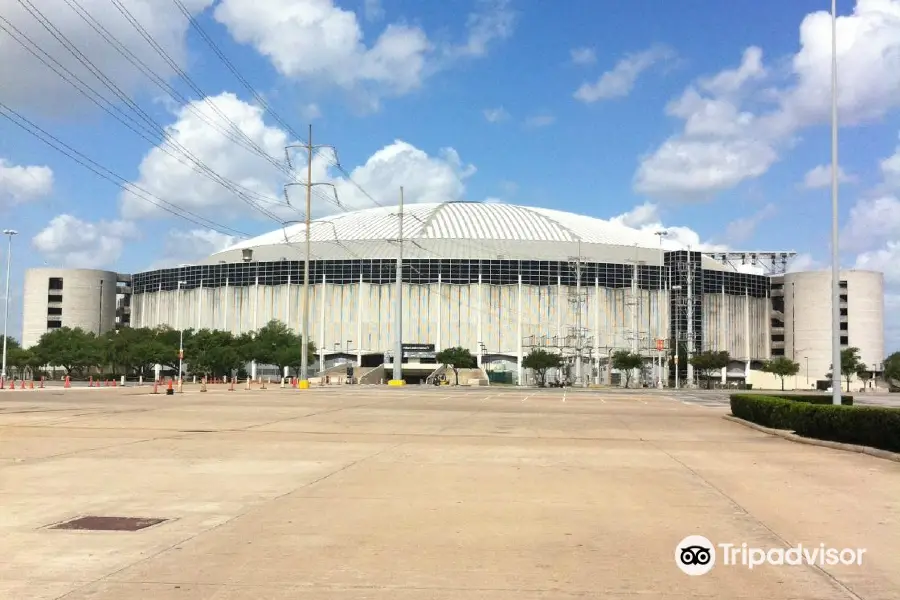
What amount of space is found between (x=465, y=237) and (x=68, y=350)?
59.8m

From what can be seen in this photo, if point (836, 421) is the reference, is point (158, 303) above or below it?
above

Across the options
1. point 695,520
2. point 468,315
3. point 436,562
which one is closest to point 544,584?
point 436,562

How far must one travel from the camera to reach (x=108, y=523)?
9.30 m

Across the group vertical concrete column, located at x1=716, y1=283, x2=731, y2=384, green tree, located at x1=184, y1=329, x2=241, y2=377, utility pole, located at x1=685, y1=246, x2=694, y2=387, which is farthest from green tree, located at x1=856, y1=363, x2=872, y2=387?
A: green tree, located at x1=184, y1=329, x2=241, y2=377

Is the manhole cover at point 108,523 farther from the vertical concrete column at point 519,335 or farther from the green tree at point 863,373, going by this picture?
the green tree at point 863,373

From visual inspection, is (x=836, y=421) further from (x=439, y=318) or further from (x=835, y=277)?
(x=439, y=318)

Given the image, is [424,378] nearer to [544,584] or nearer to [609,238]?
[609,238]

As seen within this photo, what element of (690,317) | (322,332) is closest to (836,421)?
(690,317)

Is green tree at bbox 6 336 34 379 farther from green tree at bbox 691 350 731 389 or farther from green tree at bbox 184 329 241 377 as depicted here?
green tree at bbox 691 350 731 389

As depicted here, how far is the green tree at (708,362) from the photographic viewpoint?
4528 inches

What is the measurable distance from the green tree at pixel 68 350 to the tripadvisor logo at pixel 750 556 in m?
110

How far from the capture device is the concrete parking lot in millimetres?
6976

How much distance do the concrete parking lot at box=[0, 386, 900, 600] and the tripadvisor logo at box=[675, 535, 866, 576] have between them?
0.50 feet

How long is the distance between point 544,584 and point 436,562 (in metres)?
1.16
